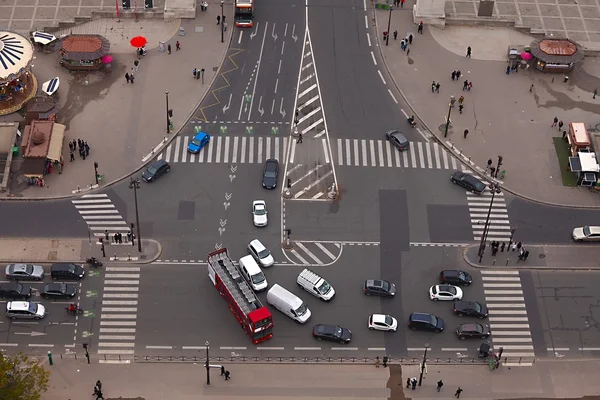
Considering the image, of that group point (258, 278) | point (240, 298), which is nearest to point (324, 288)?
point (258, 278)

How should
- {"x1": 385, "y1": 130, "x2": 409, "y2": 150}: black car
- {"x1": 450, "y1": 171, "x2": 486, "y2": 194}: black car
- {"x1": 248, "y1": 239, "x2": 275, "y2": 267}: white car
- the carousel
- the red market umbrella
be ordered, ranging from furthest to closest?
the red market umbrella < the carousel < {"x1": 385, "y1": 130, "x2": 409, "y2": 150}: black car < {"x1": 450, "y1": 171, "x2": 486, "y2": 194}: black car < {"x1": 248, "y1": 239, "x2": 275, "y2": 267}: white car

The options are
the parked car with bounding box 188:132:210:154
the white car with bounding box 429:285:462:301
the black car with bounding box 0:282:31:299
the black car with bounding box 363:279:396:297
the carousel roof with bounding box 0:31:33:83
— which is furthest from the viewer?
the carousel roof with bounding box 0:31:33:83

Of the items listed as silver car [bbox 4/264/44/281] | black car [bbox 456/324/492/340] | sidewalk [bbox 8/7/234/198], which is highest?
sidewalk [bbox 8/7/234/198]

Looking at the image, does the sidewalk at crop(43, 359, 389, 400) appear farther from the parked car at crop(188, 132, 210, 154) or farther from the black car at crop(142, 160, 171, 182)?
the parked car at crop(188, 132, 210, 154)

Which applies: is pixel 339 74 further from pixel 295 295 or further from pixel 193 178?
pixel 295 295

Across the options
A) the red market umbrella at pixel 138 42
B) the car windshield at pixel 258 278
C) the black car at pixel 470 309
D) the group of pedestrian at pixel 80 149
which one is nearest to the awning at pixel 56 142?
the group of pedestrian at pixel 80 149

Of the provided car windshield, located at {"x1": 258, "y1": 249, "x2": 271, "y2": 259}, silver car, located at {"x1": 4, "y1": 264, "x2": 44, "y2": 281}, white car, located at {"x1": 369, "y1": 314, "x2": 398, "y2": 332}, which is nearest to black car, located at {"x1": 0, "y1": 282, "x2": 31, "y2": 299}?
silver car, located at {"x1": 4, "y1": 264, "x2": 44, "y2": 281}

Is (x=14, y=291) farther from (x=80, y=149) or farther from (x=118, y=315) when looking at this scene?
(x=80, y=149)
